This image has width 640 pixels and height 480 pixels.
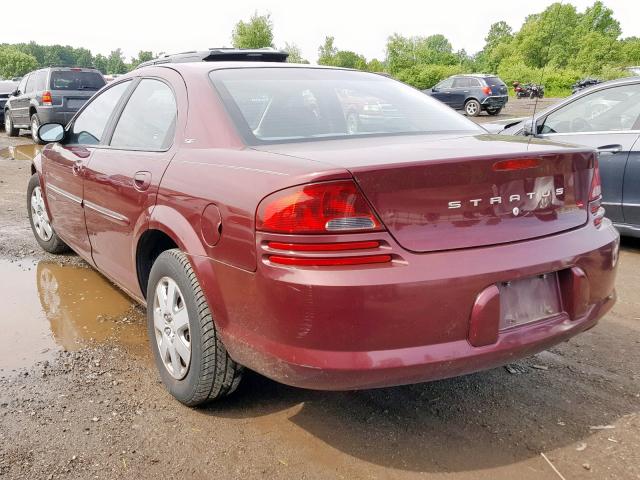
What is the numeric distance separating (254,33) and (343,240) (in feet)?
158

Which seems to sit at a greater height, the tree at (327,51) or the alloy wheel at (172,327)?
the tree at (327,51)

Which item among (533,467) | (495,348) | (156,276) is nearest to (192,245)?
(156,276)

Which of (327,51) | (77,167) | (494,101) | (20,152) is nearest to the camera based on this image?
(77,167)

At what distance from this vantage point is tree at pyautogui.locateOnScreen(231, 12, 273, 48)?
1852 inches

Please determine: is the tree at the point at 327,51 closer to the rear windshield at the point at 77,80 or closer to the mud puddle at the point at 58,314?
the rear windshield at the point at 77,80

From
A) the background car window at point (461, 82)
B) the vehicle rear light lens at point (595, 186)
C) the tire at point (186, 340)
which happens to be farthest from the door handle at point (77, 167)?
the background car window at point (461, 82)

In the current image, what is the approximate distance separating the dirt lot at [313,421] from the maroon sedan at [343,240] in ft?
0.88

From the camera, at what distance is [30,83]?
15820mm

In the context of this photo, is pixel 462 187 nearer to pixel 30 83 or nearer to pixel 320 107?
pixel 320 107

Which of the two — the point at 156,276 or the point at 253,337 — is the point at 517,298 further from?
the point at 156,276

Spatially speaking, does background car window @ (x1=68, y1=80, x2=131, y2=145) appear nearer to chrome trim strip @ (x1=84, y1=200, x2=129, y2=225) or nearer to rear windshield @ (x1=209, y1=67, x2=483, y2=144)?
chrome trim strip @ (x1=84, y1=200, x2=129, y2=225)

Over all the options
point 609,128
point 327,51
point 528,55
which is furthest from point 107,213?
point 528,55

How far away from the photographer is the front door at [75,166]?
13.0 ft

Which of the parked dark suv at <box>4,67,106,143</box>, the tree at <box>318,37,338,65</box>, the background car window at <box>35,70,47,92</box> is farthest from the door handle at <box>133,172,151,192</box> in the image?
the tree at <box>318,37,338,65</box>
